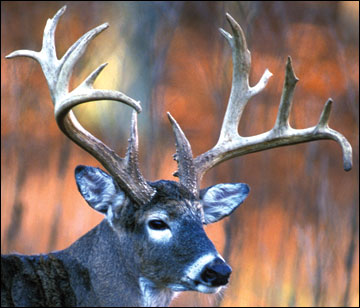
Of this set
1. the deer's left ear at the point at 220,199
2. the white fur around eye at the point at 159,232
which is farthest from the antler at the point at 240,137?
the white fur around eye at the point at 159,232

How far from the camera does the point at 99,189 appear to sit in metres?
4.88

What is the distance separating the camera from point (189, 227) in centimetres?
474

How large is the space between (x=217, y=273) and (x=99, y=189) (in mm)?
769

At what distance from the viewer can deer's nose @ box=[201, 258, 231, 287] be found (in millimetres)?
4492

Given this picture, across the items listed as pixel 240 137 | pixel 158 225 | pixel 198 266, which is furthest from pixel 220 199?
pixel 198 266

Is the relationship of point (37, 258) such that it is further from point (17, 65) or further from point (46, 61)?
point (17, 65)

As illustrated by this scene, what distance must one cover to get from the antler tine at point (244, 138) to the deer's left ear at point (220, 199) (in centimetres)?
12

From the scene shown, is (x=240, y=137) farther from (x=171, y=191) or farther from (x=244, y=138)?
(x=171, y=191)

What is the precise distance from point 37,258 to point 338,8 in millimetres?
5781

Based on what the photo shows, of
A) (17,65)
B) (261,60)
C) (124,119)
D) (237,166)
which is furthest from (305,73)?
(17,65)

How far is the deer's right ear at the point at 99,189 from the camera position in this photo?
4848mm

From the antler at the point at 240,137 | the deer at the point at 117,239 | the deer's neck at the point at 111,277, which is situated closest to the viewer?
the deer at the point at 117,239

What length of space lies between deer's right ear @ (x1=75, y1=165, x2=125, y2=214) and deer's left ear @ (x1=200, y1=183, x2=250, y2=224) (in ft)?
1.60

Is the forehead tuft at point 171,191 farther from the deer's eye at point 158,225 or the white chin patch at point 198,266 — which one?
the white chin patch at point 198,266
